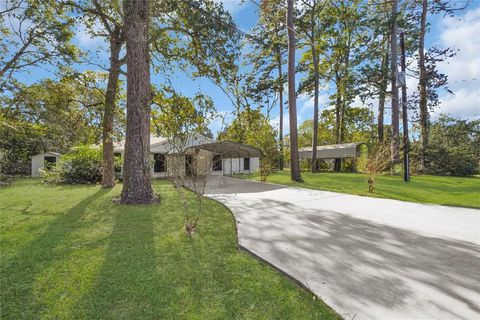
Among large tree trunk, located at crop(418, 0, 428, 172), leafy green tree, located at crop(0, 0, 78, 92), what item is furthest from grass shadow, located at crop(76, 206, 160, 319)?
large tree trunk, located at crop(418, 0, 428, 172)

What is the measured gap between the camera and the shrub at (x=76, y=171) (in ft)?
43.3

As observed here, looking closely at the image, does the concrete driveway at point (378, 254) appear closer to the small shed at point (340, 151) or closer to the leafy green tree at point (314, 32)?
the leafy green tree at point (314, 32)

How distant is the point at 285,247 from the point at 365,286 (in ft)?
4.27

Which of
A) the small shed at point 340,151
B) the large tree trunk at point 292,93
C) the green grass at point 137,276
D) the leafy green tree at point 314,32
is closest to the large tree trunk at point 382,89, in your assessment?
the small shed at point 340,151

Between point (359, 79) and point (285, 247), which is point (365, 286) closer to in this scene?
point (285, 247)

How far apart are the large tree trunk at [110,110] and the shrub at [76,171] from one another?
297 cm

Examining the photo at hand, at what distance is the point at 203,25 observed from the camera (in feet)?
26.9

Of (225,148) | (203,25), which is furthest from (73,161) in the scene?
(203,25)

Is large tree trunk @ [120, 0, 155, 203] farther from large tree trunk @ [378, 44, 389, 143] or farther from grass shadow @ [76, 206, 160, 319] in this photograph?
large tree trunk @ [378, 44, 389, 143]

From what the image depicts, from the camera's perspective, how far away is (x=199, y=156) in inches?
244

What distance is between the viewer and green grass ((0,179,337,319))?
221 cm

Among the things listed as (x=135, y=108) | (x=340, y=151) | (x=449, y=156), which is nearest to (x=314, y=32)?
(x=340, y=151)

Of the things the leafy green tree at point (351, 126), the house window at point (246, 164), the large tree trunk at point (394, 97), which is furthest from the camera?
the leafy green tree at point (351, 126)

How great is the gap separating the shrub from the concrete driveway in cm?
1093
